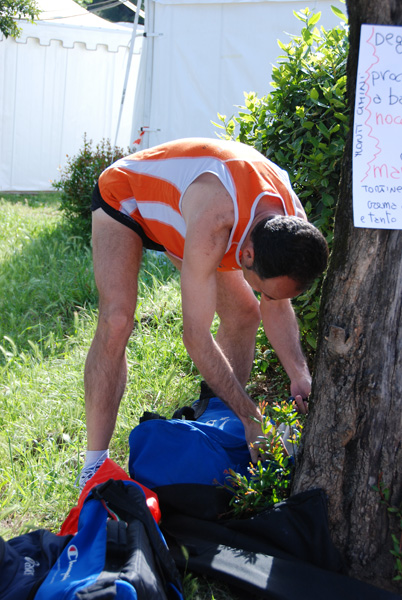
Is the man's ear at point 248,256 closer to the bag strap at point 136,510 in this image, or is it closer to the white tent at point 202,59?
the bag strap at point 136,510

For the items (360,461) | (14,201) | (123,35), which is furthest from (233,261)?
(123,35)

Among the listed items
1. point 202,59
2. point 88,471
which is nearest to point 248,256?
point 88,471

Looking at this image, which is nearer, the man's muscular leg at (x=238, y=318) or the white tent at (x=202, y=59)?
the man's muscular leg at (x=238, y=318)

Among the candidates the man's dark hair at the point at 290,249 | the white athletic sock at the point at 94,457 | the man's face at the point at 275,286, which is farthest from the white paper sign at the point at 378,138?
the white athletic sock at the point at 94,457

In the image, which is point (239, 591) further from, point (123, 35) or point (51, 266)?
point (123, 35)

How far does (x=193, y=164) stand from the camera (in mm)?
2422

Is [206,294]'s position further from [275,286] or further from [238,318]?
[238,318]

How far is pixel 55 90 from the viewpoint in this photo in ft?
37.1

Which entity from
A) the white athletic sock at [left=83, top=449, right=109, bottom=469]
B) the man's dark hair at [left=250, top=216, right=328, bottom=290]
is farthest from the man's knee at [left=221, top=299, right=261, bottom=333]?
the white athletic sock at [left=83, top=449, right=109, bottom=469]

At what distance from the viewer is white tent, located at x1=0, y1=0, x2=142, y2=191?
10.9 m

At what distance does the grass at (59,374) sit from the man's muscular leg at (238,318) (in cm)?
38

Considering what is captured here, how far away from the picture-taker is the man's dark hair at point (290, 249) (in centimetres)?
214

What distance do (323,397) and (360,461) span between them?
0.23m

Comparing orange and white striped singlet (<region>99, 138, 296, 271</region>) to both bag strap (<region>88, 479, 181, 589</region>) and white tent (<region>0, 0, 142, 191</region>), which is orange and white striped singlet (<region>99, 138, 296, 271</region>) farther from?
white tent (<region>0, 0, 142, 191</region>)
